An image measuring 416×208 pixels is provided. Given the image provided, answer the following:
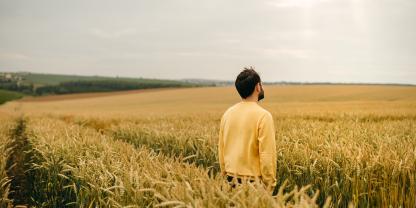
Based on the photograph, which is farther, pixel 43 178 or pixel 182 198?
pixel 43 178

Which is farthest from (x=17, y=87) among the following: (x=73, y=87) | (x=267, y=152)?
(x=267, y=152)

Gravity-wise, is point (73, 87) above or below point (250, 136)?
below

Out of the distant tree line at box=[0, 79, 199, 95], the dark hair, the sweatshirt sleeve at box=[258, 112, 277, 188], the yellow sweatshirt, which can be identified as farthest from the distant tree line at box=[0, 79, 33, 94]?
the sweatshirt sleeve at box=[258, 112, 277, 188]

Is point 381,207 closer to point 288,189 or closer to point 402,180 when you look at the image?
point 402,180

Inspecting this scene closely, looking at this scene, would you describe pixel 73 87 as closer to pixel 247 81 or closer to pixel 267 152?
pixel 247 81

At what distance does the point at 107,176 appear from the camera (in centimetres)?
439

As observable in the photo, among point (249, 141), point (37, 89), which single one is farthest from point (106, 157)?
point (37, 89)

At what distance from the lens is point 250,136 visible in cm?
458

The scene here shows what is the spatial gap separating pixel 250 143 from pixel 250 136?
0.07 m

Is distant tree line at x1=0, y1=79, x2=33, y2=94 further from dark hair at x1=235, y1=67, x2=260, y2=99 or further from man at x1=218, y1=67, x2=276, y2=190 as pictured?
dark hair at x1=235, y1=67, x2=260, y2=99

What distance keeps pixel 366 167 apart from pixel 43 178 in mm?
4773

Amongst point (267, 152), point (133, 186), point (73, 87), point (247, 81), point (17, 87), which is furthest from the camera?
point (17, 87)

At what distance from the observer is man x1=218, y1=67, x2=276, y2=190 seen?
4.35 meters

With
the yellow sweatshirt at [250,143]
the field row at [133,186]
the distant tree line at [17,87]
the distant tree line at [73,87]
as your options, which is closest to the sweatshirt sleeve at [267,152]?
the yellow sweatshirt at [250,143]
